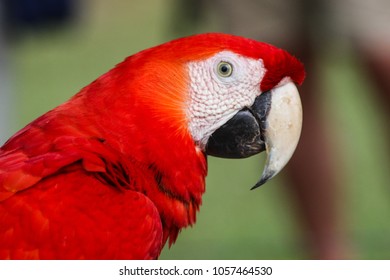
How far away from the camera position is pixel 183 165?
177cm

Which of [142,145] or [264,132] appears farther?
[264,132]

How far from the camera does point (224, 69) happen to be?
1.83 m

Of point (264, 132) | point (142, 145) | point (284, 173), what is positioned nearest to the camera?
point (142, 145)

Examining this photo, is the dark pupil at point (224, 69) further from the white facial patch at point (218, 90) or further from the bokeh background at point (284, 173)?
the bokeh background at point (284, 173)

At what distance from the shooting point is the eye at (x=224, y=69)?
1826mm

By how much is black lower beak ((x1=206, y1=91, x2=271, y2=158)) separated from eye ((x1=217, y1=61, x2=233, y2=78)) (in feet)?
0.25

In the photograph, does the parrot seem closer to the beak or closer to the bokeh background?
the beak

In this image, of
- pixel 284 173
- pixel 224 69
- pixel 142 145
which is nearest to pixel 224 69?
pixel 224 69

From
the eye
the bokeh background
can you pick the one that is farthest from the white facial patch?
the bokeh background

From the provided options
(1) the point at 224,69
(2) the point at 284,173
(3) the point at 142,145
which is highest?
(1) the point at 224,69

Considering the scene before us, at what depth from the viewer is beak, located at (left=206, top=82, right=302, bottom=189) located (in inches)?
72.2

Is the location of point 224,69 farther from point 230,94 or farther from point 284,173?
point 284,173

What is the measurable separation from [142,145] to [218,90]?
0.68 ft

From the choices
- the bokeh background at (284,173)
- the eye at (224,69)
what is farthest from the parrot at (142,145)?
the bokeh background at (284,173)
